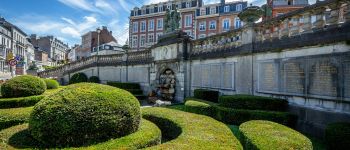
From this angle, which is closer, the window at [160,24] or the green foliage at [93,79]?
the green foliage at [93,79]

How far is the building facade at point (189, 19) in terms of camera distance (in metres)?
47.1

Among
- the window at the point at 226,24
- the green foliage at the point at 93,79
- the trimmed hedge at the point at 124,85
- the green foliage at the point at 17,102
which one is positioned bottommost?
the green foliage at the point at 17,102

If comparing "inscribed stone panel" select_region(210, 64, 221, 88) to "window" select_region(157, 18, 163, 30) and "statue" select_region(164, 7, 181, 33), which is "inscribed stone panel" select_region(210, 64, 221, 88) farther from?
"window" select_region(157, 18, 163, 30)

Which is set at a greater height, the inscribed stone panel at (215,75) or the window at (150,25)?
the window at (150,25)

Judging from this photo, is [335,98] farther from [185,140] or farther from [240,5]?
[240,5]

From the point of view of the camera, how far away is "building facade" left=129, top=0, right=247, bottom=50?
47.1 metres

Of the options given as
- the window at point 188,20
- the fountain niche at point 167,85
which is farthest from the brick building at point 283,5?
the fountain niche at point 167,85

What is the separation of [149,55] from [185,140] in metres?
15.5

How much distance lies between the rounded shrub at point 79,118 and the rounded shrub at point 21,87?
7.11m

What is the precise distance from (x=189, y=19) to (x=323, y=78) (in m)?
44.7

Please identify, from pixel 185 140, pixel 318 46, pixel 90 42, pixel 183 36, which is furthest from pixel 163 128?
pixel 90 42

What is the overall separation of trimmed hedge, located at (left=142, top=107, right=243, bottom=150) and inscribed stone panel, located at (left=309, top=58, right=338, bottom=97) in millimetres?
3536

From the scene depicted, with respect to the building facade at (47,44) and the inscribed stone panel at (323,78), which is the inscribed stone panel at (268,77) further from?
the building facade at (47,44)

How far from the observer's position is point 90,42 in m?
66.7
